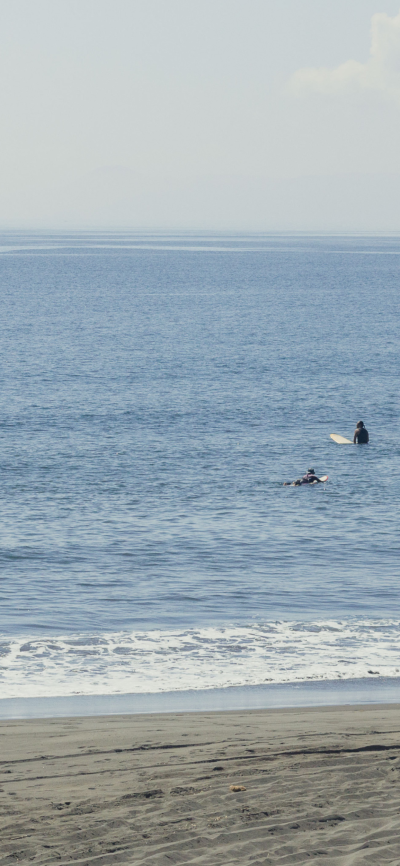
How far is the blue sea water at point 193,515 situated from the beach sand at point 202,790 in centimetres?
357

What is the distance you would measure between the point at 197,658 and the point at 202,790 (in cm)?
800

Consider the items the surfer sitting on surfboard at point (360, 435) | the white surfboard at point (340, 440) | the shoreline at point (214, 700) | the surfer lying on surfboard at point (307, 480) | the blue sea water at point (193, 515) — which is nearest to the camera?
the shoreline at point (214, 700)

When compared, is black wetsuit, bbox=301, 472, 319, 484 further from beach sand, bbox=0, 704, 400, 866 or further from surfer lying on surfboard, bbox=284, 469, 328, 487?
beach sand, bbox=0, 704, 400, 866

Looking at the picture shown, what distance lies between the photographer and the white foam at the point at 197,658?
16.6 meters

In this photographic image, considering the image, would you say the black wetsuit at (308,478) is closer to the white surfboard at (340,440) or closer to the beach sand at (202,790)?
the white surfboard at (340,440)

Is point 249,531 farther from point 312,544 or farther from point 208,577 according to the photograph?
point 208,577

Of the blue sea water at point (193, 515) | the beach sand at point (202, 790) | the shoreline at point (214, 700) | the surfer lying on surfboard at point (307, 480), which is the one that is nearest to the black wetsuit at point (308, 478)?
the surfer lying on surfboard at point (307, 480)

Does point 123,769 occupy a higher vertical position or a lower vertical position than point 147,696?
higher

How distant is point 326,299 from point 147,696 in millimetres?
117400

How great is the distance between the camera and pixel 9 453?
131 ft

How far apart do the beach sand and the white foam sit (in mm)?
2700

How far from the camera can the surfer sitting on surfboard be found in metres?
42.8

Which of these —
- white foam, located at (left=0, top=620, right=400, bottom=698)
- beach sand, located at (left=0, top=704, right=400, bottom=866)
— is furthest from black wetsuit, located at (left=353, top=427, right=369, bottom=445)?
beach sand, located at (left=0, top=704, right=400, bottom=866)

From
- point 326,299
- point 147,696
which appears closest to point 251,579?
point 147,696
